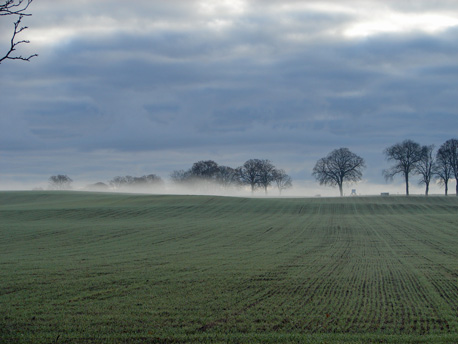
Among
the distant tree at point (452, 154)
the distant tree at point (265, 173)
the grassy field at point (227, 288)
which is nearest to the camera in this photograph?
the grassy field at point (227, 288)

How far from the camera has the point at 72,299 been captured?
1423 centimetres

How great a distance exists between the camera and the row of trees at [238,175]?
13612 centimetres

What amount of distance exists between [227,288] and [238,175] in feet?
405

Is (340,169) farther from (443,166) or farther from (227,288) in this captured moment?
(227,288)

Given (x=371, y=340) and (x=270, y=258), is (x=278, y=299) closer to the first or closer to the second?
(x=371, y=340)

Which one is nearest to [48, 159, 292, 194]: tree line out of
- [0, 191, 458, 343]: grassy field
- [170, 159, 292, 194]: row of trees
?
[170, 159, 292, 194]: row of trees

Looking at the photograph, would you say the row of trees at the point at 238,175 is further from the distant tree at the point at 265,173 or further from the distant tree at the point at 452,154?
the distant tree at the point at 452,154

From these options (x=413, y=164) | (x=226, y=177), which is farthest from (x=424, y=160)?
(x=226, y=177)

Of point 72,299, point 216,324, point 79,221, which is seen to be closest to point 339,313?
point 216,324

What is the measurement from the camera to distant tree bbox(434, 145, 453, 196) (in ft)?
345

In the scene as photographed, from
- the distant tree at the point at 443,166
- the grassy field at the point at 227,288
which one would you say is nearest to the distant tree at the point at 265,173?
the distant tree at the point at 443,166

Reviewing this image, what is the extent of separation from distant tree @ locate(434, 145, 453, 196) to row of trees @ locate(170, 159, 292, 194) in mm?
43045

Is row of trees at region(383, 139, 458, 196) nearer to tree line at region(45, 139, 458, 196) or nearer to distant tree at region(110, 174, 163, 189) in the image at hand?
tree line at region(45, 139, 458, 196)

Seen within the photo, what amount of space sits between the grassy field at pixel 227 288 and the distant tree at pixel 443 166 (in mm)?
75986
